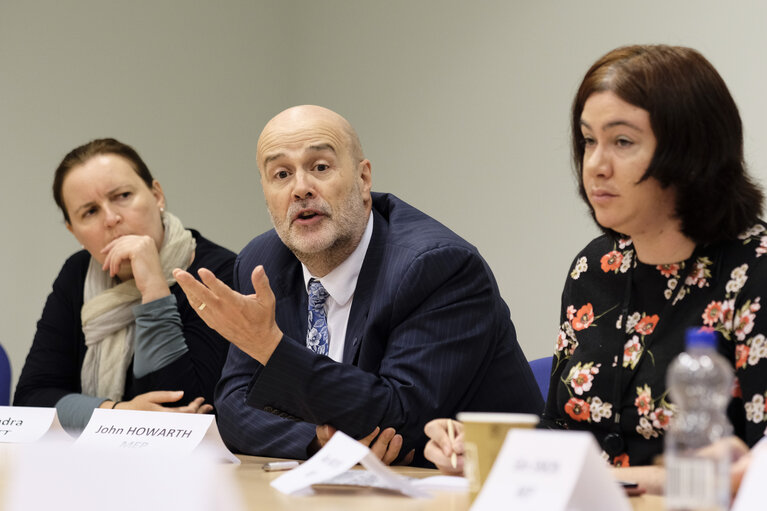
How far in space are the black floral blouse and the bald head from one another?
0.83 m

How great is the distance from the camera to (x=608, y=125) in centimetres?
169

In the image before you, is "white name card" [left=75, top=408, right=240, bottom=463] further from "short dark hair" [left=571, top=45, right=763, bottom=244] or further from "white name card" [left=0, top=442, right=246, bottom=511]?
"short dark hair" [left=571, top=45, right=763, bottom=244]

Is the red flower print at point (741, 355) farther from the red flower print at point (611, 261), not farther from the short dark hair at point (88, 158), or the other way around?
the short dark hair at point (88, 158)

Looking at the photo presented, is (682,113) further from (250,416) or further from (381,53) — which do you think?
(381,53)

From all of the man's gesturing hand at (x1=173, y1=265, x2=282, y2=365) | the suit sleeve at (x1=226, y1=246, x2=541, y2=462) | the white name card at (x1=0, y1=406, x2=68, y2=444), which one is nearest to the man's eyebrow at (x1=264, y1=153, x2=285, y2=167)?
the suit sleeve at (x1=226, y1=246, x2=541, y2=462)

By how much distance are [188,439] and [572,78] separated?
89.6 inches

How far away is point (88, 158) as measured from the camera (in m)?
3.14

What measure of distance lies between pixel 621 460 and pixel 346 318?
85 cm

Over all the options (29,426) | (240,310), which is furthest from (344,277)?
(29,426)

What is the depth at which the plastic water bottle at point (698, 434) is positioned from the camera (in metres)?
0.88

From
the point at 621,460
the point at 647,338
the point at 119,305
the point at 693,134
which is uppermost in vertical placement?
the point at 693,134

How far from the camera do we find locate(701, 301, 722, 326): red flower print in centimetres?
162

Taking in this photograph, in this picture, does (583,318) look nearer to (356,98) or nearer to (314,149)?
(314,149)

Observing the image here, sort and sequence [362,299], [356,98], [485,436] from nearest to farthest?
[485,436] → [362,299] → [356,98]
